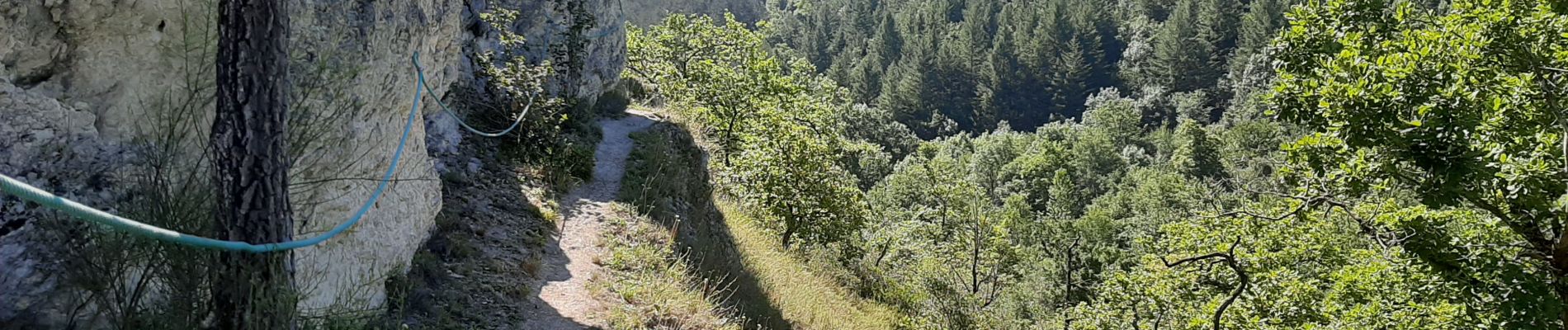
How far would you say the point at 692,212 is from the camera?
13516mm

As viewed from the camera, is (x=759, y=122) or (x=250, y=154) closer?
(x=250, y=154)

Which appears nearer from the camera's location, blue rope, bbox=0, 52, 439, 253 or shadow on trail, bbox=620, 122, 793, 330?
blue rope, bbox=0, 52, 439, 253

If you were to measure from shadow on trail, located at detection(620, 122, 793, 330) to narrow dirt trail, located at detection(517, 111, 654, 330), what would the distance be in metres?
0.30

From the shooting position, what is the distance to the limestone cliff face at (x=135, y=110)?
11.0 ft

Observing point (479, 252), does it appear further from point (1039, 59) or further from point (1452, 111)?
point (1039, 59)

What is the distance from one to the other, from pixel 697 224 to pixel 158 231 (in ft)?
33.7

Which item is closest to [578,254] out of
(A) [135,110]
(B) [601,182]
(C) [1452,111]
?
(B) [601,182]

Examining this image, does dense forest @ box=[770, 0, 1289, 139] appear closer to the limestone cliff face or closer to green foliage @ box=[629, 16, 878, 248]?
green foliage @ box=[629, 16, 878, 248]

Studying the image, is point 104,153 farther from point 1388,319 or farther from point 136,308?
point 1388,319

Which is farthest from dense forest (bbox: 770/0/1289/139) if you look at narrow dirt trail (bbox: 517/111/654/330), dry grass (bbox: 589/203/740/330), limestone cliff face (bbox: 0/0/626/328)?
limestone cliff face (bbox: 0/0/626/328)

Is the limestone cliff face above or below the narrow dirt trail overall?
above

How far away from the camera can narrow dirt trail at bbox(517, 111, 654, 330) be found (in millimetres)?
7699

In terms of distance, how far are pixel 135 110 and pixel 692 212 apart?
32.3 feet

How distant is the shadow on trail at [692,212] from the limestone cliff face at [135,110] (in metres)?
4.13
